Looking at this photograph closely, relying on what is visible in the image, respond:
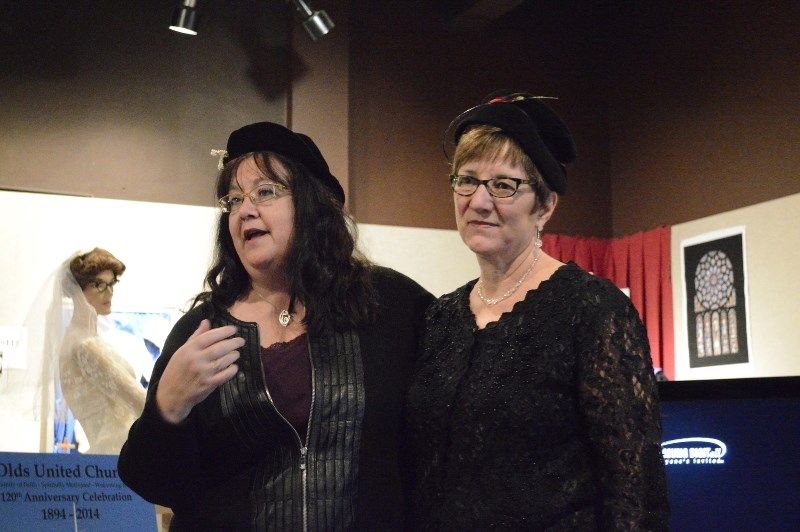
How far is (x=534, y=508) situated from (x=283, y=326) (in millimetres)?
677

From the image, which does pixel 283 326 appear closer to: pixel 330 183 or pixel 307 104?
pixel 330 183

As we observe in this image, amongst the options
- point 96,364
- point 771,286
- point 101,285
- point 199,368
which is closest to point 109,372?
point 96,364

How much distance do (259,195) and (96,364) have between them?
110 inches

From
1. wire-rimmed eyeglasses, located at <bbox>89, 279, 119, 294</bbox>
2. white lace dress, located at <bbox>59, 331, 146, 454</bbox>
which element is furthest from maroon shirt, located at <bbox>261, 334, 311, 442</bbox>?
wire-rimmed eyeglasses, located at <bbox>89, 279, 119, 294</bbox>

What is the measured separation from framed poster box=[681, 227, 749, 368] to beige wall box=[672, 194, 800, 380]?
0.16 ft

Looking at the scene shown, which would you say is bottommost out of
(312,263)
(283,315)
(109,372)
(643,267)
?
(109,372)

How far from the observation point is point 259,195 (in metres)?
2.00

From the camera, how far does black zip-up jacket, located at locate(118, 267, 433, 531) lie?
180 centimetres

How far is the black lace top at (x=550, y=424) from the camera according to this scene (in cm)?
162

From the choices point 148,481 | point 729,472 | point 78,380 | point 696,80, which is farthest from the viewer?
point 696,80

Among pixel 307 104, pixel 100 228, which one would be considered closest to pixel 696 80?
pixel 307 104

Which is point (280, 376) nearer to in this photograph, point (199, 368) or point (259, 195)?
point (199, 368)

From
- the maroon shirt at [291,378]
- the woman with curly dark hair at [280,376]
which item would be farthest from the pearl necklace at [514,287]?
the maroon shirt at [291,378]

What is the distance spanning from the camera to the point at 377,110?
572cm
